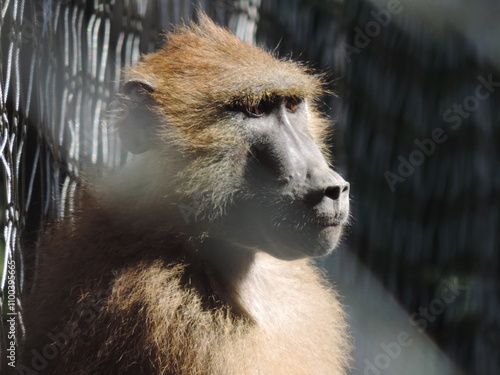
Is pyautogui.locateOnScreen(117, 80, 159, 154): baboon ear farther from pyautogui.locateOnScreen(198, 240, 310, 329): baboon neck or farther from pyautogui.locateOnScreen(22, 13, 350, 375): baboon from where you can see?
pyautogui.locateOnScreen(198, 240, 310, 329): baboon neck

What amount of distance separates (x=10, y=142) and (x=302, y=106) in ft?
3.14

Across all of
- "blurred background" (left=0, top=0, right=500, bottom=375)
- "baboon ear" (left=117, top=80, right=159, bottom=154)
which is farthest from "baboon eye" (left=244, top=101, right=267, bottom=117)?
"blurred background" (left=0, top=0, right=500, bottom=375)

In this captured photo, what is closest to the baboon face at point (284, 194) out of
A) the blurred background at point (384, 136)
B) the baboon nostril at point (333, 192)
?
the baboon nostril at point (333, 192)

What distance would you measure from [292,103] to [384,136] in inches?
36.0

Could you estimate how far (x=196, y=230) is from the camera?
177 cm

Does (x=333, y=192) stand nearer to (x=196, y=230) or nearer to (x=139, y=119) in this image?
(x=196, y=230)

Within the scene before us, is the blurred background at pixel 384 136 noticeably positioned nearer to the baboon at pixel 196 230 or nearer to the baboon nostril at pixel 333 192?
the baboon at pixel 196 230

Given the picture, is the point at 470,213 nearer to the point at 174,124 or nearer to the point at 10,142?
the point at 174,124

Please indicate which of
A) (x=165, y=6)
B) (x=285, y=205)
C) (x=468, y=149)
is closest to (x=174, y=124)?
(x=285, y=205)

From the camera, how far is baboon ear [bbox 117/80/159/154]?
5.98 feet

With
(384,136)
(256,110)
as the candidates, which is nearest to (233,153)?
(256,110)

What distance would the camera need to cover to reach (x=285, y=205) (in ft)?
5.57

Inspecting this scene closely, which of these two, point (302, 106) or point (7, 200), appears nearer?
point (7, 200)

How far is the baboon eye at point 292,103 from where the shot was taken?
1.93 meters
